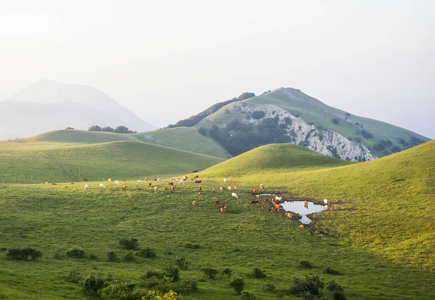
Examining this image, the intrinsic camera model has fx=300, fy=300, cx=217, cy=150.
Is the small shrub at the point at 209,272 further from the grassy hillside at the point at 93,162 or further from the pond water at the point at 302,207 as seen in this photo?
the grassy hillside at the point at 93,162

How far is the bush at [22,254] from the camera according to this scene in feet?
82.0

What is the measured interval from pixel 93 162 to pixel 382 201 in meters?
92.0

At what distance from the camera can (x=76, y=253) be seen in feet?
92.3

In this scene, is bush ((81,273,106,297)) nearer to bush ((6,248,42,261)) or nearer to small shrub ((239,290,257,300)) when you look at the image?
small shrub ((239,290,257,300))

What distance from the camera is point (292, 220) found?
4538cm

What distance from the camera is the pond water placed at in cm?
4872

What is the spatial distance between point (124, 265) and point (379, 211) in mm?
38580

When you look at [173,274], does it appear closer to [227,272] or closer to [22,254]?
[227,272]

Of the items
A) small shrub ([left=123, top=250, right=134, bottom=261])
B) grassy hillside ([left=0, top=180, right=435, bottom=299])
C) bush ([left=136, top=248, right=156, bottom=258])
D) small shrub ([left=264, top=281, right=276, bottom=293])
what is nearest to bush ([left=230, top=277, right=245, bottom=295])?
grassy hillside ([left=0, top=180, right=435, bottom=299])

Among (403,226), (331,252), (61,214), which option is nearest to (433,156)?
(403,226)

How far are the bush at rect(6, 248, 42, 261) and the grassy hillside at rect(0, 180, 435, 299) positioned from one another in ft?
2.02

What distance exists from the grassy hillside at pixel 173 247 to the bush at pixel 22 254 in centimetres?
62

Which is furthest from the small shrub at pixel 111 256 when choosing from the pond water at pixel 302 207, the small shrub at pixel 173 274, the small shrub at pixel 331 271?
the pond water at pixel 302 207

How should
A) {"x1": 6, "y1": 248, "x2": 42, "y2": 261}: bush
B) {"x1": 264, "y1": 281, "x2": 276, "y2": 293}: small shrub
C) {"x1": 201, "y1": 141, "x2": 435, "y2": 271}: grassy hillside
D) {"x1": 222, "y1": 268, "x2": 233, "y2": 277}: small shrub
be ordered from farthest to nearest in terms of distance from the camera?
{"x1": 201, "y1": 141, "x2": 435, "y2": 271}: grassy hillside → {"x1": 222, "y1": 268, "x2": 233, "y2": 277}: small shrub → {"x1": 6, "y1": 248, "x2": 42, "y2": 261}: bush → {"x1": 264, "y1": 281, "x2": 276, "y2": 293}: small shrub
